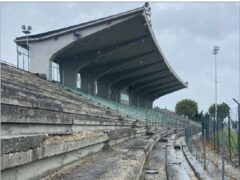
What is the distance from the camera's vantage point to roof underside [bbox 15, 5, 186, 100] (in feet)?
99.0

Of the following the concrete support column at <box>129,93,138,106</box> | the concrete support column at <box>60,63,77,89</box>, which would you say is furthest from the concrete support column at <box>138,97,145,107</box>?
the concrete support column at <box>60,63,77,89</box>

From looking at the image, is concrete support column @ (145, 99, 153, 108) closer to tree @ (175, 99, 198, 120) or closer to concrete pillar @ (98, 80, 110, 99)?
concrete pillar @ (98, 80, 110, 99)

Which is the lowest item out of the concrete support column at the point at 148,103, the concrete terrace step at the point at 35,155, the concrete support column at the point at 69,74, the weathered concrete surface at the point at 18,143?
the concrete terrace step at the point at 35,155

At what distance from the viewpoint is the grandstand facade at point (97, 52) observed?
2973cm

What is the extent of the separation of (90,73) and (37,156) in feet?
116

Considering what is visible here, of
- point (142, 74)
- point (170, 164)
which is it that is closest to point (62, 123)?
point (170, 164)

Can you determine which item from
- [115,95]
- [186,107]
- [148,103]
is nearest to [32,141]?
[115,95]

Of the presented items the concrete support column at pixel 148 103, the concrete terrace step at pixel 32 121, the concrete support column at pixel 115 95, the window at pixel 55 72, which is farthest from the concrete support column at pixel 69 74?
the concrete support column at pixel 148 103

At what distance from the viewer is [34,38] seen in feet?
104

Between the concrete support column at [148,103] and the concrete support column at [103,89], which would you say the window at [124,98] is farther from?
the concrete support column at [148,103]

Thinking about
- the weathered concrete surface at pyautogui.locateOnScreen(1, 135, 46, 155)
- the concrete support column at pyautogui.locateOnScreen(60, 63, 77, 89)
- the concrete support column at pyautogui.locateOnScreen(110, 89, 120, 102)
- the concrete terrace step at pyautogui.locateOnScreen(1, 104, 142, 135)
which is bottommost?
the weathered concrete surface at pyautogui.locateOnScreen(1, 135, 46, 155)

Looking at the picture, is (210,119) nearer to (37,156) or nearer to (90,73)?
(90,73)

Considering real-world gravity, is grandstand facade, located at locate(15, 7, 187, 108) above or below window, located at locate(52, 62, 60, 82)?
above

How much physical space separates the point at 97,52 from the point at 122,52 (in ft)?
10.5
